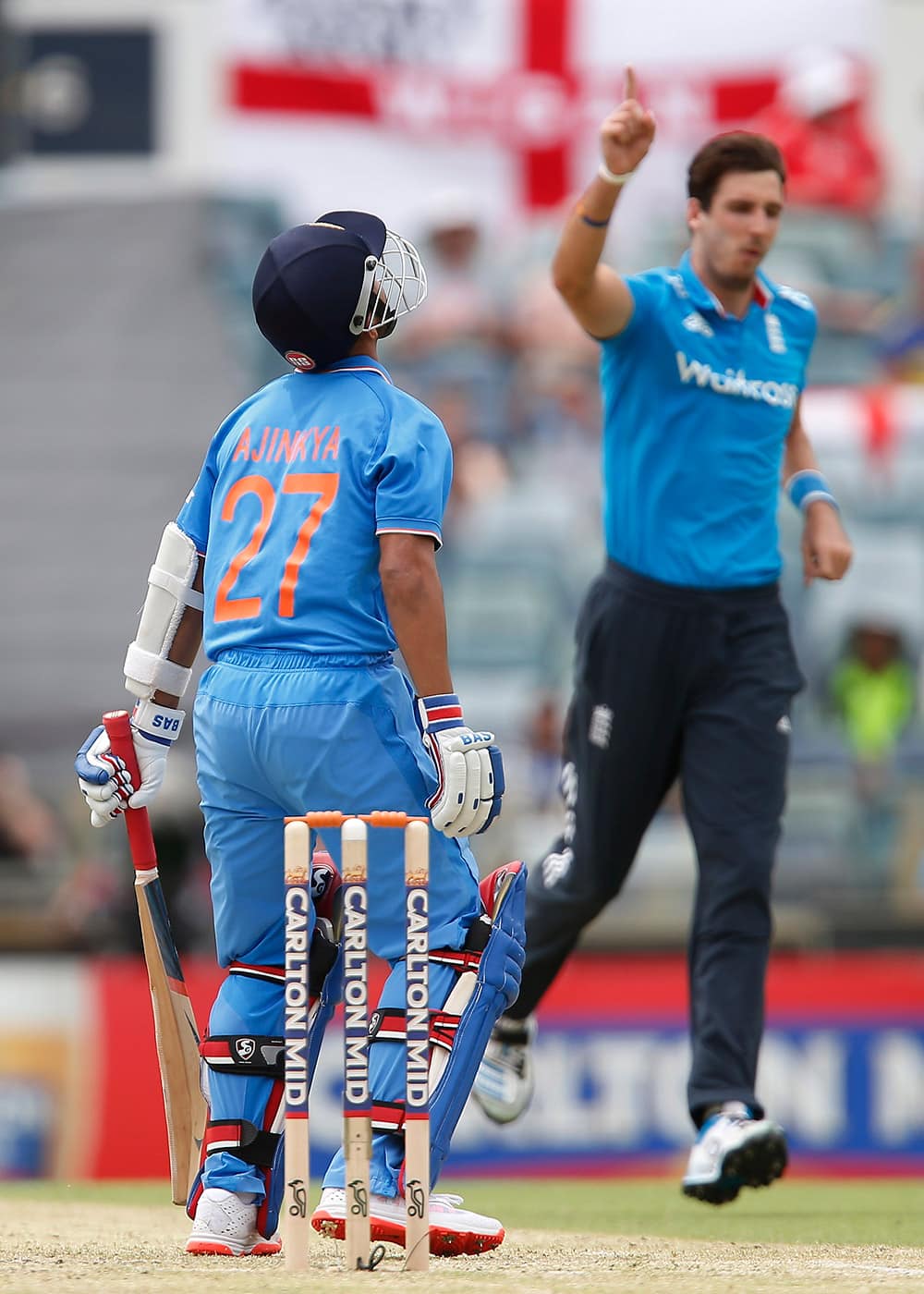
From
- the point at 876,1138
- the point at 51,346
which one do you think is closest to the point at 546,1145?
the point at 876,1138

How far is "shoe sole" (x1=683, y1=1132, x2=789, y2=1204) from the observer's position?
4.98 meters

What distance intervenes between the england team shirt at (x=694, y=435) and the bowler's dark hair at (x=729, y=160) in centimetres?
24

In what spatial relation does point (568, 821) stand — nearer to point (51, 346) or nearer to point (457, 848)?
point (457, 848)

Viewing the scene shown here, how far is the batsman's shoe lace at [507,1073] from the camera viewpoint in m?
5.79

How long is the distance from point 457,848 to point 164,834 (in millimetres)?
7379

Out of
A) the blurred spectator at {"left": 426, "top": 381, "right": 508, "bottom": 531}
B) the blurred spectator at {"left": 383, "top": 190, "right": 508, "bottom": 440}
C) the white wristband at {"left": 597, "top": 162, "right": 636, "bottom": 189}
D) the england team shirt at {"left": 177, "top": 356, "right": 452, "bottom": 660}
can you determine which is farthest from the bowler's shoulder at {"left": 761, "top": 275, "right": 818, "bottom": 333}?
the blurred spectator at {"left": 383, "top": 190, "right": 508, "bottom": 440}

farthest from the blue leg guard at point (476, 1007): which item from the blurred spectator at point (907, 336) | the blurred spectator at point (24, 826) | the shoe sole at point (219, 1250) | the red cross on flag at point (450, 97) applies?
the red cross on flag at point (450, 97)

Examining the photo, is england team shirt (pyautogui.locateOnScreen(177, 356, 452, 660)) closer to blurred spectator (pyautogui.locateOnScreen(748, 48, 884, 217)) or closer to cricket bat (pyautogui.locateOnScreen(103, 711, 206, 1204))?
cricket bat (pyautogui.locateOnScreen(103, 711, 206, 1204))

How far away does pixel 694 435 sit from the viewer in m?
5.44

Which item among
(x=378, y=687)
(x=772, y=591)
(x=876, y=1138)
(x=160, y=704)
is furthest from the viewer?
(x=876, y=1138)

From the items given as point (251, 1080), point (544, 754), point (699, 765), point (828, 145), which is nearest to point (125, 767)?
point (251, 1080)

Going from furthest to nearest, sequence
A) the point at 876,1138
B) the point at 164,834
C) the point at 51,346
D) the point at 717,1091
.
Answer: the point at 51,346, the point at 164,834, the point at 876,1138, the point at 717,1091

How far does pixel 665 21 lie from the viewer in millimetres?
16531

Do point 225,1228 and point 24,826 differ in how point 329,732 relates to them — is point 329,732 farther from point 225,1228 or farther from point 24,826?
point 24,826
